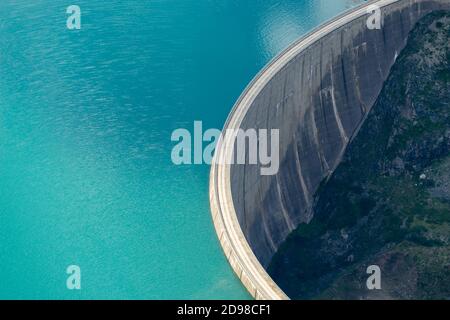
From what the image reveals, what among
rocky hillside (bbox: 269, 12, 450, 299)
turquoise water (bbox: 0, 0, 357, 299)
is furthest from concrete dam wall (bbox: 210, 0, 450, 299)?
turquoise water (bbox: 0, 0, 357, 299)

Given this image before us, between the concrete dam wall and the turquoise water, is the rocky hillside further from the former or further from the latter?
the turquoise water

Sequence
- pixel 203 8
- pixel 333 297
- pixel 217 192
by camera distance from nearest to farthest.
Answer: pixel 217 192 < pixel 333 297 < pixel 203 8

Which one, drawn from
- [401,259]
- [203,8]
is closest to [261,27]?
[203,8]

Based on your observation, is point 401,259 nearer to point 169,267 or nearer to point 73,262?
point 169,267

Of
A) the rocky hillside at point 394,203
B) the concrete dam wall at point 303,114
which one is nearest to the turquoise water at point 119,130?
the concrete dam wall at point 303,114

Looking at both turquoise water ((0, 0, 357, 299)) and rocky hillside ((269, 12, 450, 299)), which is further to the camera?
rocky hillside ((269, 12, 450, 299))

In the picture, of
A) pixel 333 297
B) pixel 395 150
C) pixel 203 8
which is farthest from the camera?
pixel 203 8

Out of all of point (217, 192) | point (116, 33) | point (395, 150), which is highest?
point (116, 33)
